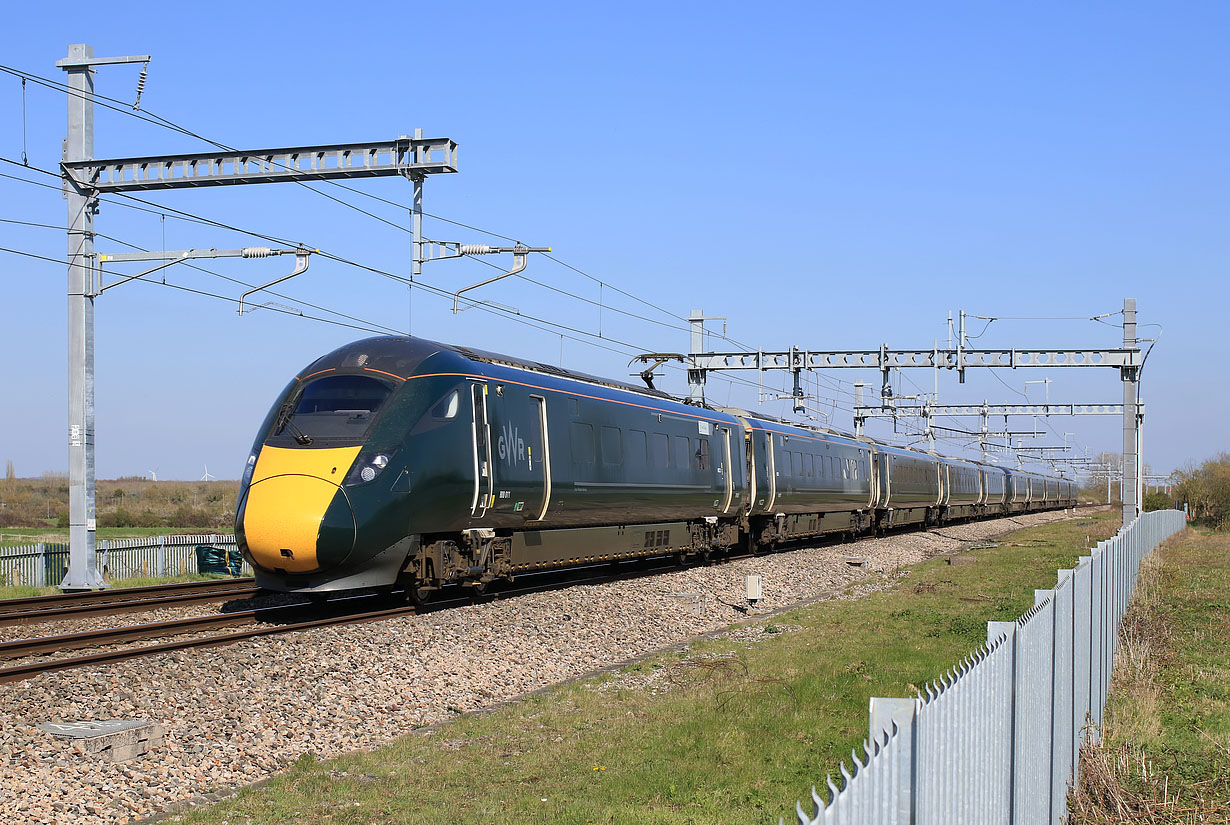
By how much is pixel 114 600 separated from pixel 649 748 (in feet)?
39.1

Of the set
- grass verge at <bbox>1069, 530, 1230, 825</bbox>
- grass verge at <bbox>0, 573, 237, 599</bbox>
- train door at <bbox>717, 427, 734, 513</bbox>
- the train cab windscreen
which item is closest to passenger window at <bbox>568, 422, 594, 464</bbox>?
the train cab windscreen

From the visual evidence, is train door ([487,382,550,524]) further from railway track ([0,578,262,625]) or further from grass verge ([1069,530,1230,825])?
grass verge ([1069,530,1230,825])

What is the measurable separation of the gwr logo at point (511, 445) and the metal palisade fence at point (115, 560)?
11452 mm

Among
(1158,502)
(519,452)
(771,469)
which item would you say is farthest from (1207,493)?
(519,452)

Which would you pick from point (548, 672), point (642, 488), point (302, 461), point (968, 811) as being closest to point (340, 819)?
point (968, 811)

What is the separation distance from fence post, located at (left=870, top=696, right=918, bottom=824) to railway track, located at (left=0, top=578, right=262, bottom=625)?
14166mm

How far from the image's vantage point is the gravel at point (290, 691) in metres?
8.09

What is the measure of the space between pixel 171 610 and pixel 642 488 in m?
9.50

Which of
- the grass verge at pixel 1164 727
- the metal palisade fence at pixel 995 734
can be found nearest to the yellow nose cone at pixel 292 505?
the metal palisade fence at pixel 995 734

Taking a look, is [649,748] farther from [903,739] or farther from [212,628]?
[212,628]

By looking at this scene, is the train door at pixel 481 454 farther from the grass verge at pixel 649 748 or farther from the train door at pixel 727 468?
the train door at pixel 727 468

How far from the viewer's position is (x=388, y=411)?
603 inches

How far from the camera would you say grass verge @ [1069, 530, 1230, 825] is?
808 cm

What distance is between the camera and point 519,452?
17.9 metres
